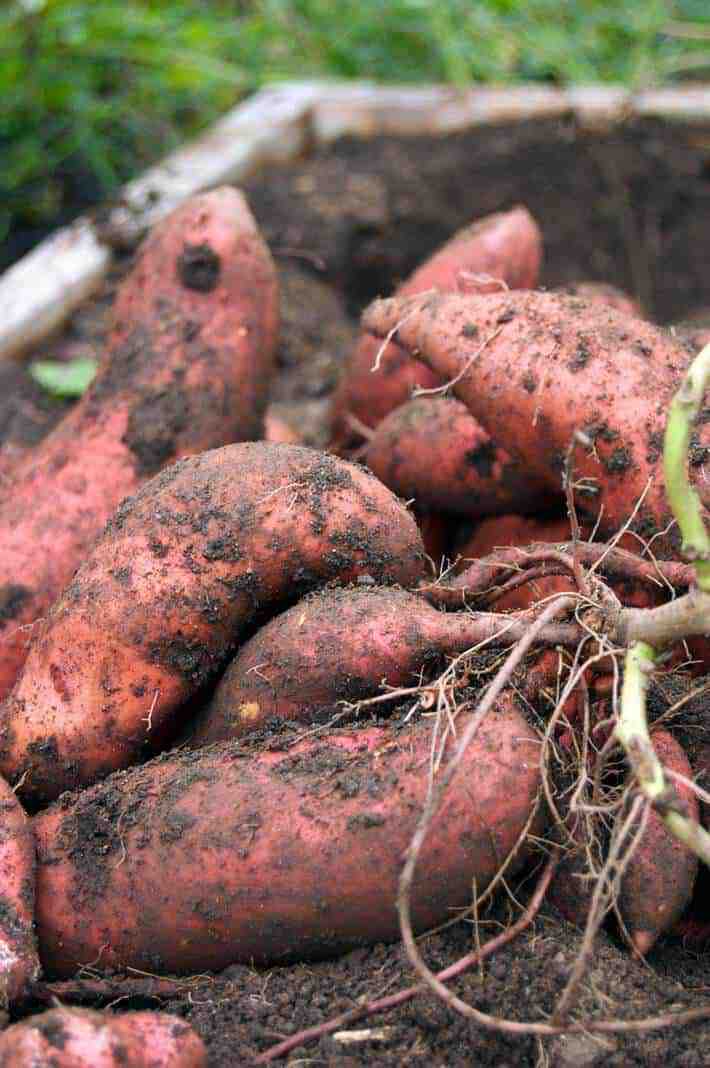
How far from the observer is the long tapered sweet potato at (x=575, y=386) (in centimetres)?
157

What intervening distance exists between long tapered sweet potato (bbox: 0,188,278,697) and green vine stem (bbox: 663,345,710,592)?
881 mm

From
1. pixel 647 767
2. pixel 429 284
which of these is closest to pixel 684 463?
pixel 647 767

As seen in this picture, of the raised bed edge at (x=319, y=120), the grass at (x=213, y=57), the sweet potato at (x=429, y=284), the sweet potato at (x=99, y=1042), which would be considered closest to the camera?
the sweet potato at (x=99, y=1042)

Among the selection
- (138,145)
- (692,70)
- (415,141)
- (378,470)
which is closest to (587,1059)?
(378,470)

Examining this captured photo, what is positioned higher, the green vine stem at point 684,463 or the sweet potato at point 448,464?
the green vine stem at point 684,463

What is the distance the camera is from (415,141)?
339 centimetres

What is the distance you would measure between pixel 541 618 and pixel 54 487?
862mm

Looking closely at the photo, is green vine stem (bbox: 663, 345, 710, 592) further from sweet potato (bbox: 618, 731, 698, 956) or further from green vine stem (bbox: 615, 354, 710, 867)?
sweet potato (bbox: 618, 731, 698, 956)

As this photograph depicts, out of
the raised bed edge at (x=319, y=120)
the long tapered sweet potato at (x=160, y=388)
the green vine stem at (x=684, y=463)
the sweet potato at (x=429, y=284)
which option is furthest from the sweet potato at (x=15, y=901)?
the raised bed edge at (x=319, y=120)

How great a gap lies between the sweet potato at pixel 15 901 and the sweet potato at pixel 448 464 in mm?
718

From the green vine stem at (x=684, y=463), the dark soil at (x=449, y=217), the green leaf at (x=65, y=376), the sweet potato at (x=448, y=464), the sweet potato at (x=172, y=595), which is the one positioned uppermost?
the green vine stem at (x=684, y=463)

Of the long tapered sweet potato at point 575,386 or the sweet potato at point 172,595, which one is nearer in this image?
the sweet potato at point 172,595

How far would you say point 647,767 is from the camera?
114cm

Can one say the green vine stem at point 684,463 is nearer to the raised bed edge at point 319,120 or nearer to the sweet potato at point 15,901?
the sweet potato at point 15,901
